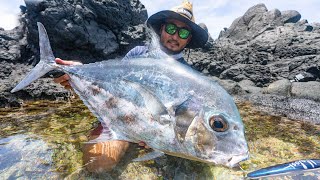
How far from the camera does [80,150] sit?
4.01m

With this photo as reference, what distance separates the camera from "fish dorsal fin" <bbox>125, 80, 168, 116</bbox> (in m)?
2.34

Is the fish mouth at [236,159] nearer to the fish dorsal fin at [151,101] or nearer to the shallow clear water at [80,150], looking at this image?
the fish dorsal fin at [151,101]

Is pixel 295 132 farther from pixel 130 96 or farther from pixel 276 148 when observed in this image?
pixel 130 96

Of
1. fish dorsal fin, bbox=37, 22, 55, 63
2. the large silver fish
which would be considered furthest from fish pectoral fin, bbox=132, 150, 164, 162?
fish dorsal fin, bbox=37, 22, 55, 63

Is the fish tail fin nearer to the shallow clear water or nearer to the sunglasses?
the shallow clear water

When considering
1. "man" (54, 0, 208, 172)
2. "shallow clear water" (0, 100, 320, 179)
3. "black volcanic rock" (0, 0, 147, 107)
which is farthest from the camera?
"black volcanic rock" (0, 0, 147, 107)

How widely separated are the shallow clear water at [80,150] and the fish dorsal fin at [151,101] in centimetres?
131

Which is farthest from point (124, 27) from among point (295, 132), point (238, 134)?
point (238, 134)

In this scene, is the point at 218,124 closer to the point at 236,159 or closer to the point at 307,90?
the point at 236,159

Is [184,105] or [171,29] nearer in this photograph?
[184,105]

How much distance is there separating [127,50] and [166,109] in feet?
43.7

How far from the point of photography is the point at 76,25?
42.7 feet

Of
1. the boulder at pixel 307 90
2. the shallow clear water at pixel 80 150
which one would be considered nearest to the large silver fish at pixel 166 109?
the shallow clear water at pixel 80 150

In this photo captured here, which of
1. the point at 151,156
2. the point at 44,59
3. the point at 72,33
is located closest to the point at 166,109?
the point at 151,156
